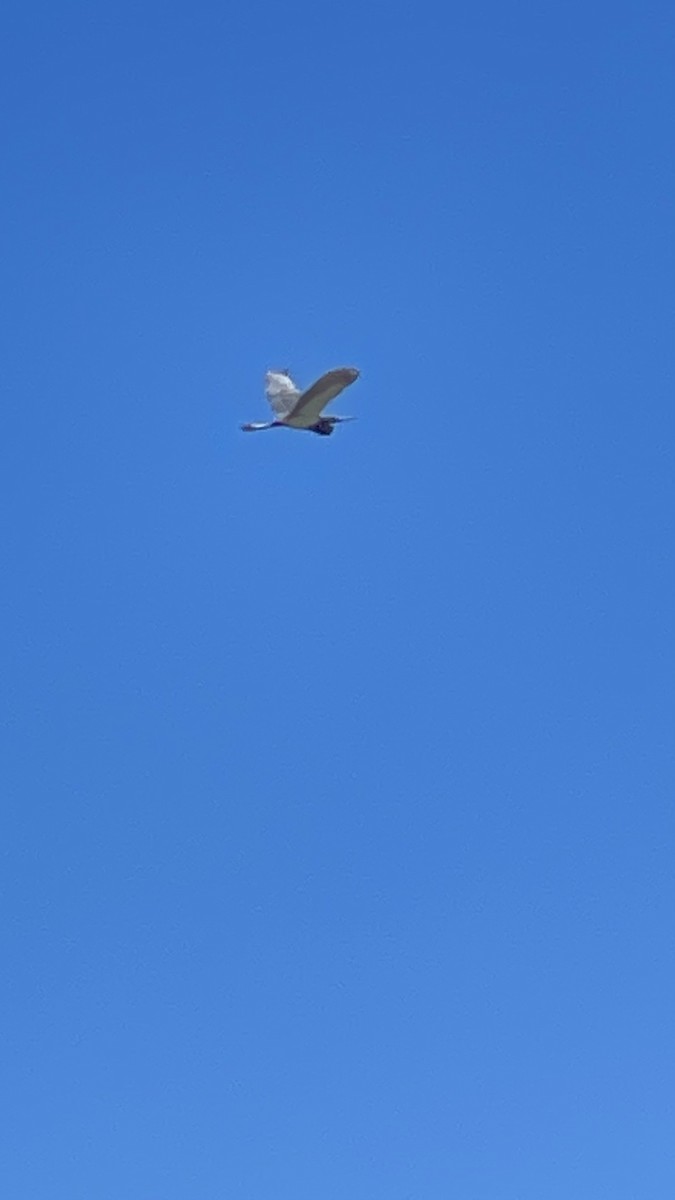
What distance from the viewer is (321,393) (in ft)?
221

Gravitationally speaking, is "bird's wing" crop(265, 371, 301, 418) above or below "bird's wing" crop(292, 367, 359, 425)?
above

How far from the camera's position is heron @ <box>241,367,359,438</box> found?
66.2 meters

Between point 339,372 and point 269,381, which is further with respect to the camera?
point 269,381

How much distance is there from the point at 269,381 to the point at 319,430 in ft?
13.5

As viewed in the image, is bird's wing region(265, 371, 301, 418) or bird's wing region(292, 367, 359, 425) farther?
bird's wing region(265, 371, 301, 418)

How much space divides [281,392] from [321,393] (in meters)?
4.95

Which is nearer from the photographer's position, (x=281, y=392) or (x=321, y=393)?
(x=321, y=393)

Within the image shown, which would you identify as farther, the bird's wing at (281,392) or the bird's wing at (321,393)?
the bird's wing at (281,392)

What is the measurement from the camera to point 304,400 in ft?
224

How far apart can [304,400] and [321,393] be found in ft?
3.19

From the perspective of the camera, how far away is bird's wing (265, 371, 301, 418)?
71000 mm

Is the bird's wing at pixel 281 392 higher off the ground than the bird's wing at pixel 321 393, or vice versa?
the bird's wing at pixel 281 392

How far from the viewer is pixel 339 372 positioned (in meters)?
65.8

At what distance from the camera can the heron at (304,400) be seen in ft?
217
